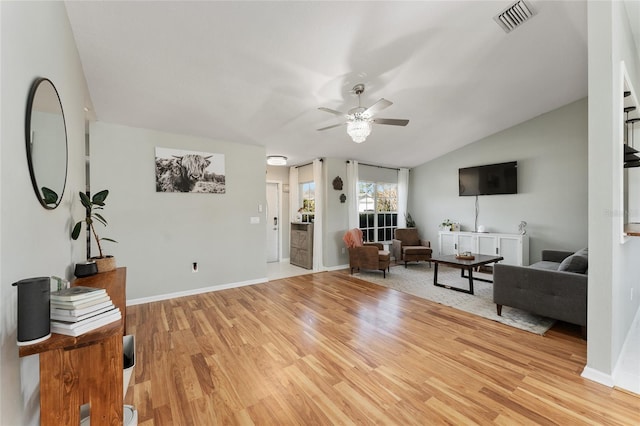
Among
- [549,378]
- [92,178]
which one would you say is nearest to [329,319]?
[549,378]

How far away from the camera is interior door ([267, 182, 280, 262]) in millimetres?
6785

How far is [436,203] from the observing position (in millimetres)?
6797

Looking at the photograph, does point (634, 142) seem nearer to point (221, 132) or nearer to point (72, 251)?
point (221, 132)

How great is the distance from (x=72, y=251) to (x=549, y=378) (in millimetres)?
4094

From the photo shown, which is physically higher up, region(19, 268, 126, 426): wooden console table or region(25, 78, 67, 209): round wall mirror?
region(25, 78, 67, 209): round wall mirror

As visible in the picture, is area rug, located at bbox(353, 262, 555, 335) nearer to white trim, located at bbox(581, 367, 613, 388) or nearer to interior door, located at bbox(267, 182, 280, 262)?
white trim, located at bbox(581, 367, 613, 388)

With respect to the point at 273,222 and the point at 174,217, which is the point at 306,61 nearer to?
the point at 174,217

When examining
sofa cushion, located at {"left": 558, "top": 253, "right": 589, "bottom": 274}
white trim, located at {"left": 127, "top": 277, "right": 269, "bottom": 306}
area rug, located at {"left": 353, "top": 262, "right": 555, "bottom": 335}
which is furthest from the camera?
white trim, located at {"left": 127, "top": 277, "right": 269, "bottom": 306}

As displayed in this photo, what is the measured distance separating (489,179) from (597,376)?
4.41 meters

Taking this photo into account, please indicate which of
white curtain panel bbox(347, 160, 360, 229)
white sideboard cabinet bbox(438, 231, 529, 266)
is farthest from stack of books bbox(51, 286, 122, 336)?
white sideboard cabinet bbox(438, 231, 529, 266)

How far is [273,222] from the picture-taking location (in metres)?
6.85

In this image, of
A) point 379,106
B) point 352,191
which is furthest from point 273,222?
point 379,106

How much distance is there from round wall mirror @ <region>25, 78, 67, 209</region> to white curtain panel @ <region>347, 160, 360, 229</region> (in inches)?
195

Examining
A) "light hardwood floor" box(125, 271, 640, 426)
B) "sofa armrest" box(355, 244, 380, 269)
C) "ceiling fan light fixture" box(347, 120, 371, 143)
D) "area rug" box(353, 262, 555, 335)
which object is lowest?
"light hardwood floor" box(125, 271, 640, 426)
